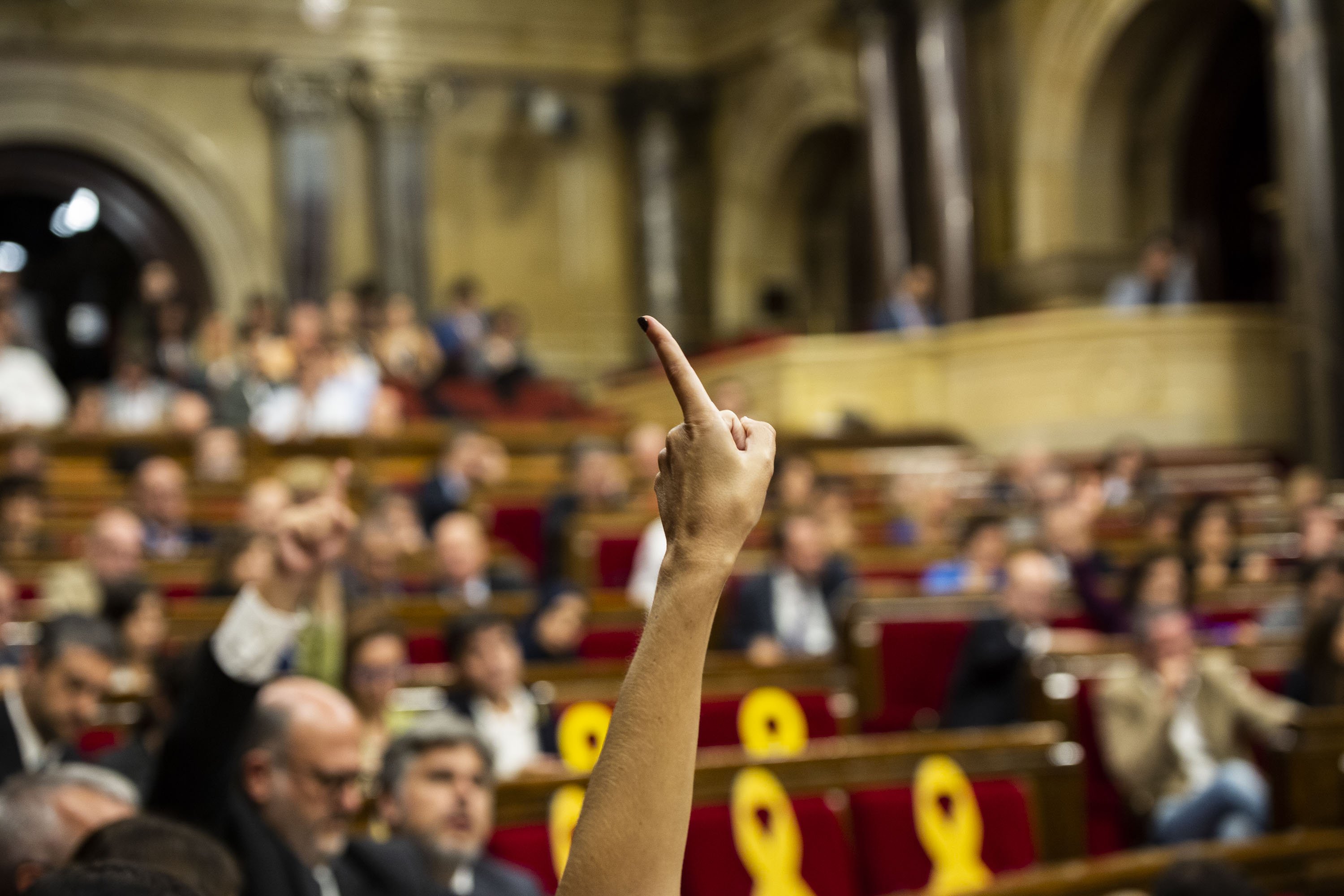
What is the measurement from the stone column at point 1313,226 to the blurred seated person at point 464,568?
4824 mm

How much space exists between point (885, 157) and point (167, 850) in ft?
33.8

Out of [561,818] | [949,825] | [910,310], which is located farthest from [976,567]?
[910,310]

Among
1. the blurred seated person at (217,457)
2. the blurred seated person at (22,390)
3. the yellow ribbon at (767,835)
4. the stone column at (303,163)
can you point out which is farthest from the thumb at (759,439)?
the stone column at (303,163)

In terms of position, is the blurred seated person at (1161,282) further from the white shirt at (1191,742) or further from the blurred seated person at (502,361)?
the white shirt at (1191,742)

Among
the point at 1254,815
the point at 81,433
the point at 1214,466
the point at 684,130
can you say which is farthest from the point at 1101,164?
the point at 1254,815

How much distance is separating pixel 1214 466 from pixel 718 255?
6.29m

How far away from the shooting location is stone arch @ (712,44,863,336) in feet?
44.5

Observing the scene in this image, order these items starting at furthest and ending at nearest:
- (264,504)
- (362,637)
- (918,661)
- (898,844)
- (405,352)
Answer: (405,352) < (918,661) < (264,504) < (362,637) < (898,844)

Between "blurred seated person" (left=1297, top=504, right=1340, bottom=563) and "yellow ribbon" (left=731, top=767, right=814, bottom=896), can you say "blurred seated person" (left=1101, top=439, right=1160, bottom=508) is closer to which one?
"blurred seated person" (left=1297, top=504, right=1340, bottom=563)

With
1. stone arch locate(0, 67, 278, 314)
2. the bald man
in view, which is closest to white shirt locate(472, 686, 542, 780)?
the bald man

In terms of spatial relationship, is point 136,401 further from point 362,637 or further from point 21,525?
point 362,637

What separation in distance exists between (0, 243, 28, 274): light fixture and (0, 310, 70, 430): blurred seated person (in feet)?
18.7

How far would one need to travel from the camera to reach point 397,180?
1321 cm

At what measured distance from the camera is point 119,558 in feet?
14.4
